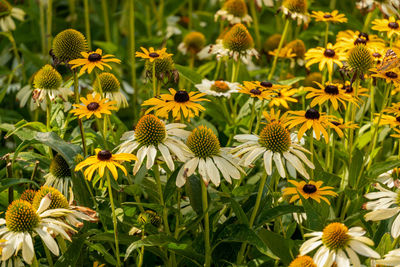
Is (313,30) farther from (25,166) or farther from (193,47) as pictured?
(25,166)

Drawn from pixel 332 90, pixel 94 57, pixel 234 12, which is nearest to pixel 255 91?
pixel 332 90

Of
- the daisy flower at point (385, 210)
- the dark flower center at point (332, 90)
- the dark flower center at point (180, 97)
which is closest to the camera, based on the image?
the daisy flower at point (385, 210)

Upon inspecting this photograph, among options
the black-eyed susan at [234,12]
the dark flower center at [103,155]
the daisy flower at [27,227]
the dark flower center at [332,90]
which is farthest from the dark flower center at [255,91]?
the black-eyed susan at [234,12]

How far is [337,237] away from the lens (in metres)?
1.12

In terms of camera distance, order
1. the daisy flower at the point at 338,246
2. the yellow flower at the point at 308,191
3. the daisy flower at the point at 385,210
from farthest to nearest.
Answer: the yellow flower at the point at 308,191 < the daisy flower at the point at 385,210 < the daisy flower at the point at 338,246

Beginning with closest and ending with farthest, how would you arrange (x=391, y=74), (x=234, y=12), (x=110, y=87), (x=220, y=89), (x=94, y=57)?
(x=94, y=57), (x=391, y=74), (x=110, y=87), (x=220, y=89), (x=234, y=12)

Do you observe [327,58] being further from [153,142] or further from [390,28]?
[153,142]

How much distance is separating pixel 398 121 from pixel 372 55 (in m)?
0.26

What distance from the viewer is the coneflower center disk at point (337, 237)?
44.2 inches

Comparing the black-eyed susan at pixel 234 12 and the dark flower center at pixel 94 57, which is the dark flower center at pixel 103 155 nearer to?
the dark flower center at pixel 94 57

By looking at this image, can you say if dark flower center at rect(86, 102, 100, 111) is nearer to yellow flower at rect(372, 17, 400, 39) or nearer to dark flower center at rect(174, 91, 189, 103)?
dark flower center at rect(174, 91, 189, 103)

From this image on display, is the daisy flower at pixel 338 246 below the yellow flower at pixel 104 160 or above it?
below

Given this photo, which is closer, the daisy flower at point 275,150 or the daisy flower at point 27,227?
the daisy flower at point 27,227

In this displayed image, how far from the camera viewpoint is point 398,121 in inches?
65.2
